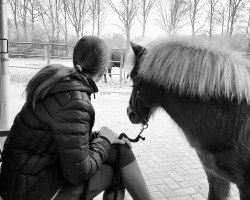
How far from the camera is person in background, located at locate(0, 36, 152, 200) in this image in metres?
1.40

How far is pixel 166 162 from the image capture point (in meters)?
3.63

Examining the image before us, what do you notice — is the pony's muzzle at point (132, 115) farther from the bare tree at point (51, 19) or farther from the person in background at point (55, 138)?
the bare tree at point (51, 19)

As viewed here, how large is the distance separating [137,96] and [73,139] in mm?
659

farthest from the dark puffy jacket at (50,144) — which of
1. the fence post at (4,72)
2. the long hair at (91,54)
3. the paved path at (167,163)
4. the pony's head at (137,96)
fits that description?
the fence post at (4,72)

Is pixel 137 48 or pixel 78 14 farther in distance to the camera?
pixel 78 14

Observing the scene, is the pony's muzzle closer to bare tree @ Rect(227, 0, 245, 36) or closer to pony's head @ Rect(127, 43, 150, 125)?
pony's head @ Rect(127, 43, 150, 125)

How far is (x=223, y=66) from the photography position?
1.56 metres

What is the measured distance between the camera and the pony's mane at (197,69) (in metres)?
1.52

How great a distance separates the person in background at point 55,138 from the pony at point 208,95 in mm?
431

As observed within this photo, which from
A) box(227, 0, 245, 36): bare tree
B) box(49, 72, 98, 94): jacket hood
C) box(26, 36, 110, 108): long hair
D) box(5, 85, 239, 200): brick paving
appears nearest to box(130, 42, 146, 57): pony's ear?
box(26, 36, 110, 108): long hair

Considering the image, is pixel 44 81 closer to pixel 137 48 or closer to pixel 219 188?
pixel 137 48

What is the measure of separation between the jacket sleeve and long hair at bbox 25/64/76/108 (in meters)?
0.16

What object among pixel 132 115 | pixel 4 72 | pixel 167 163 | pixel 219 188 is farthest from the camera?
pixel 167 163

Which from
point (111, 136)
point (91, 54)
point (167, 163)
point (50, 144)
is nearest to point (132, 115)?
point (111, 136)
